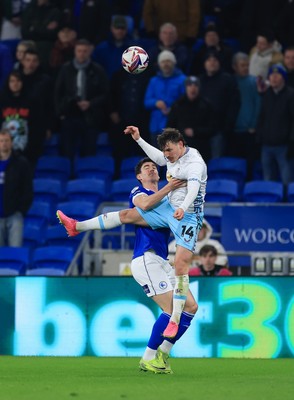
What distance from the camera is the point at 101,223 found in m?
13.0

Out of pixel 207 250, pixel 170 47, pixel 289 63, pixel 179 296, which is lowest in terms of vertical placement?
pixel 179 296

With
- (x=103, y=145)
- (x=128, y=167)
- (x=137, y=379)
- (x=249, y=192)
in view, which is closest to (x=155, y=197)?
(x=137, y=379)

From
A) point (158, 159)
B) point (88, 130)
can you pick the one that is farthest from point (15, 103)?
point (158, 159)

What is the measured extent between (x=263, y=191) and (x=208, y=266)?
113 inches

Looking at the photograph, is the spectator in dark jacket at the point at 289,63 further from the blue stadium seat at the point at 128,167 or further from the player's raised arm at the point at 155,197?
the player's raised arm at the point at 155,197

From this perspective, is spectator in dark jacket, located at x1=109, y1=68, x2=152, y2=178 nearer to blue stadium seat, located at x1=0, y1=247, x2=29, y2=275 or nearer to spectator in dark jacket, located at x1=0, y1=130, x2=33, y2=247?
spectator in dark jacket, located at x1=0, y1=130, x2=33, y2=247

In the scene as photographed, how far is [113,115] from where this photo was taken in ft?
68.8

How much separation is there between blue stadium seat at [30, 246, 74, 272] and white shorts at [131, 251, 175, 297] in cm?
617

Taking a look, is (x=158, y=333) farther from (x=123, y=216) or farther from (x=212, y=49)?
(x=212, y=49)

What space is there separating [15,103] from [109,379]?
31.3 ft

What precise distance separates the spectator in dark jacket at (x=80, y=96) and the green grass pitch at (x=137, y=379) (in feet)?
21.3

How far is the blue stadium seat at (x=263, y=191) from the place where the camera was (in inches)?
752

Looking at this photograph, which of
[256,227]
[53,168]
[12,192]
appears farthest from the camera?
[53,168]

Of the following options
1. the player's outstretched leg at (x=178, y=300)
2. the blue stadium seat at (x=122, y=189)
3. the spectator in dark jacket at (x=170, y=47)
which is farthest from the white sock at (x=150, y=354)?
the spectator in dark jacket at (x=170, y=47)
